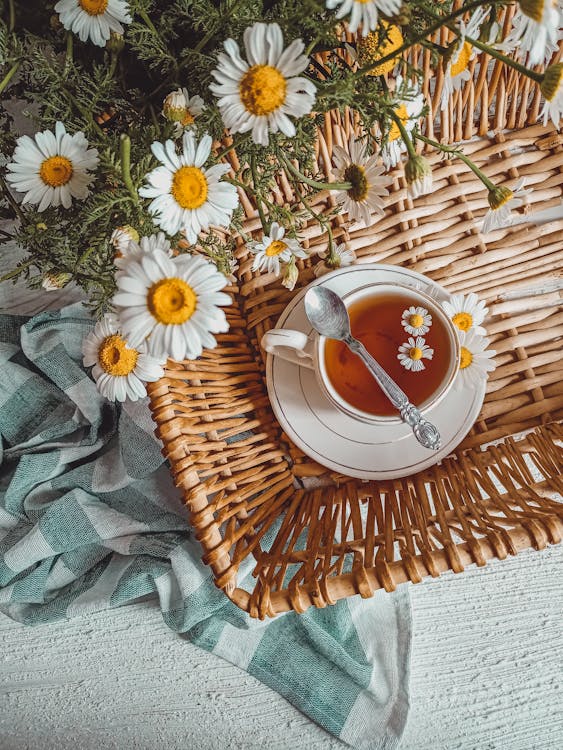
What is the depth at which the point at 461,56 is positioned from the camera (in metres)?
0.63

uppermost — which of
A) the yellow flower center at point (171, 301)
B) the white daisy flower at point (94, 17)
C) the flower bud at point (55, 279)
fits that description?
the white daisy flower at point (94, 17)

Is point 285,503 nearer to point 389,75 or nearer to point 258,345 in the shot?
point 258,345

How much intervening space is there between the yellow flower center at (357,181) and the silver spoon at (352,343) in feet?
0.43

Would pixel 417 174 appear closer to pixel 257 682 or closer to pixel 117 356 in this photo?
pixel 117 356

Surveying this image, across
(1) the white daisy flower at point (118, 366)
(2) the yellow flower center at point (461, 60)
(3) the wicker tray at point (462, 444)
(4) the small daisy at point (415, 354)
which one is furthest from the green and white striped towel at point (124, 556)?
(2) the yellow flower center at point (461, 60)

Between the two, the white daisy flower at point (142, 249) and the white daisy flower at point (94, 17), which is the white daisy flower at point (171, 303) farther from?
the white daisy flower at point (94, 17)

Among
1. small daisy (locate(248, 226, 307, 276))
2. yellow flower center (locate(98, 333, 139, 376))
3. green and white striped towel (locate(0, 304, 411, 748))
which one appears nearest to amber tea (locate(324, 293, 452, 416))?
small daisy (locate(248, 226, 307, 276))

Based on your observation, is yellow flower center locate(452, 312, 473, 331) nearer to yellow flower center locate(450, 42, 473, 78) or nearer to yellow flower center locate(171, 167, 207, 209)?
yellow flower center locate(450, 42, 473, 78)

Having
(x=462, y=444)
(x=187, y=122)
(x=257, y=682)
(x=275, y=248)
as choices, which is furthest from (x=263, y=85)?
(x=257, y=682)

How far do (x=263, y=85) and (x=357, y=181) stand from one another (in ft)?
0.51

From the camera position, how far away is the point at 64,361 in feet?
3.10

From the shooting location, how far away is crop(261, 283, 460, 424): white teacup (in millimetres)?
692

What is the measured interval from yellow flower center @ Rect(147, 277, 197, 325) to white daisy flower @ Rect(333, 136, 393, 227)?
0.69ft

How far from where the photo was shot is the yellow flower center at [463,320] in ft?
2.54
